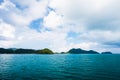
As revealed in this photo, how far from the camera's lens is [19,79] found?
4162 centimetres

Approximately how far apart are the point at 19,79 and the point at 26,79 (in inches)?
74.2

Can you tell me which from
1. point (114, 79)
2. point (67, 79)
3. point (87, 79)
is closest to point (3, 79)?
point (67, 79)

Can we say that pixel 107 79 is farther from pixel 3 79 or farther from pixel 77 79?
pixel 3 79

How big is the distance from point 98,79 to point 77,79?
19.4 ft

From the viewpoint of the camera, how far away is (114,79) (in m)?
42.4

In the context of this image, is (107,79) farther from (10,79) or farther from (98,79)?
(10,79)

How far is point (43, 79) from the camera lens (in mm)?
42750

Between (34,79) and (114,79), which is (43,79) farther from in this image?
(114,79)

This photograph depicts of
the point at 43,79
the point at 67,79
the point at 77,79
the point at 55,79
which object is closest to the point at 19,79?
the point at 43,79

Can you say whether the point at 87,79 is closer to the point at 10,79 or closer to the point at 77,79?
the point at 77,79

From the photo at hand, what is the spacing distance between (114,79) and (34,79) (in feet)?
73.7

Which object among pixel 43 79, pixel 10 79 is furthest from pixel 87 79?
pixel 10 79

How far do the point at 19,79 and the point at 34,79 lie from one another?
408cm

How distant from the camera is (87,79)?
140 ft
